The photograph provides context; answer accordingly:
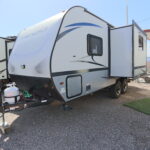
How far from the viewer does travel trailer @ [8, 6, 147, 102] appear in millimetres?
3371

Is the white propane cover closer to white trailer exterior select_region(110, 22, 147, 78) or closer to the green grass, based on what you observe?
white trailer exterior select_region(110, 22, 147, 78)

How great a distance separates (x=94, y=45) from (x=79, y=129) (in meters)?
2.53

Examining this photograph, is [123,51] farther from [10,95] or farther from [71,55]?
[10,95]

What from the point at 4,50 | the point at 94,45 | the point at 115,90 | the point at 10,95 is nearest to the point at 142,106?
the point at 115,90

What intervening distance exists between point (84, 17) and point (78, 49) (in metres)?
1.00

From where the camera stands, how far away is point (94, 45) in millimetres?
4613

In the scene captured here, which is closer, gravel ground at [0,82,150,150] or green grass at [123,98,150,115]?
gravel ground at [0,82,150,150]

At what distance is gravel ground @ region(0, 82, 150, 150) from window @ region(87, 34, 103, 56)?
1.89 m

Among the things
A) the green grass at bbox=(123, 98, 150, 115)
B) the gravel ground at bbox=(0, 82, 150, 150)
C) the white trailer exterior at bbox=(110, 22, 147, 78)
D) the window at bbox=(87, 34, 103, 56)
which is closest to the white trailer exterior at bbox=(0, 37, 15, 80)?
the gravel ground at bbox=(0, 82, 150, 150)

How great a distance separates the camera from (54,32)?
11.1ft

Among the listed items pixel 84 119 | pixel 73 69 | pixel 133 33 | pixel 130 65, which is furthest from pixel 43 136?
pixel 133 33

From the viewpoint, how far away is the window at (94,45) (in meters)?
4.38

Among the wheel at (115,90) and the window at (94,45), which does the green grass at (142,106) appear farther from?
the window at (94,45)

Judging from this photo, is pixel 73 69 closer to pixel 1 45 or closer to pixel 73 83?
pixel 73 83
